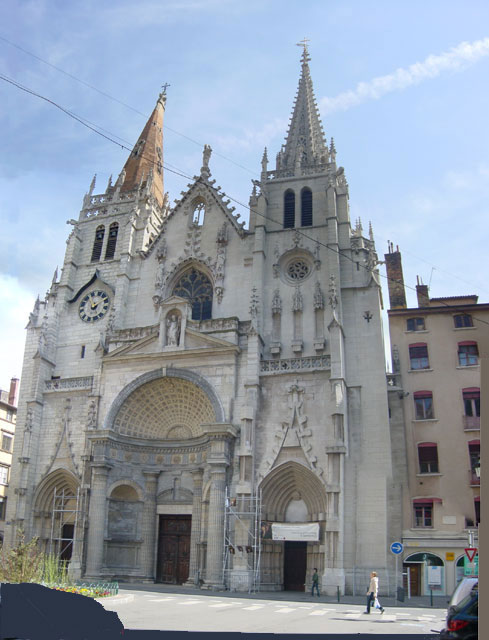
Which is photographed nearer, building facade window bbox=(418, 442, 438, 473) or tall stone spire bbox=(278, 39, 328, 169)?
building facade window bbox=(418, 442, 438, 473)

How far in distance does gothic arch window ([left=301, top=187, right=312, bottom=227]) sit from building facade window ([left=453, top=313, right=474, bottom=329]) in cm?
908

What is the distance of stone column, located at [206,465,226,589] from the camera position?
23.9 metres

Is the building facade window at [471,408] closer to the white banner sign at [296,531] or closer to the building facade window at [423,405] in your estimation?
the building facade window at [423,405]

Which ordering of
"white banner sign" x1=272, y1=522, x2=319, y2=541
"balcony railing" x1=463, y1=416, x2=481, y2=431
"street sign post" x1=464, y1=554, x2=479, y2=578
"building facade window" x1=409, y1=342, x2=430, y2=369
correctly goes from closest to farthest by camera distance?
"street sign post" x1=464, y1=554, x2=479, y2=578 → "white banner sign" x1=272, y1=522, x2=319, y2=541 → "balcony railing" x1=463, y1=416, x2=481, y2=431 → "building facade window" x1=409, y1=342, x2=430, y2=369

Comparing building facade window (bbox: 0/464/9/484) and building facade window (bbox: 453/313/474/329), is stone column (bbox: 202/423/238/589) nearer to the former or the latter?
building facade window (bbox: 453/313/474/329)

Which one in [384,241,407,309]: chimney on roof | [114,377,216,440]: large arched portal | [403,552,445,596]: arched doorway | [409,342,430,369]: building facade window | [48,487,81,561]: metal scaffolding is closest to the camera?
[403,552,445,596]: arched doorway

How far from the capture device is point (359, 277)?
1147 inches

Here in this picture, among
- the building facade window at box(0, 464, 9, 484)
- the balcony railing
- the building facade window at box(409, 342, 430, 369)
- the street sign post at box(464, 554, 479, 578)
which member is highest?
the building facade window at box(409, 342, 430, 369)

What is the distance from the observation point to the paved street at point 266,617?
37.6ft

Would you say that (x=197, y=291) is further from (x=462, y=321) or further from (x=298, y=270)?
(x=462, y=321)

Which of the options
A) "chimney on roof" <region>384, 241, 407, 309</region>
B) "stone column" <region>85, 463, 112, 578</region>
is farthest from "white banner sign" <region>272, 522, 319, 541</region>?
"chimney on roof" <region>384, 241, 407, 309</region>

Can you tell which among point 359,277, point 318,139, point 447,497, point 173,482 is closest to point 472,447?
point 447,497

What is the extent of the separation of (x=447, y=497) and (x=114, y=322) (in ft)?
61.4

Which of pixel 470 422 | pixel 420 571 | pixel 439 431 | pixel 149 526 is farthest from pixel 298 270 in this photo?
pixel 420 571
